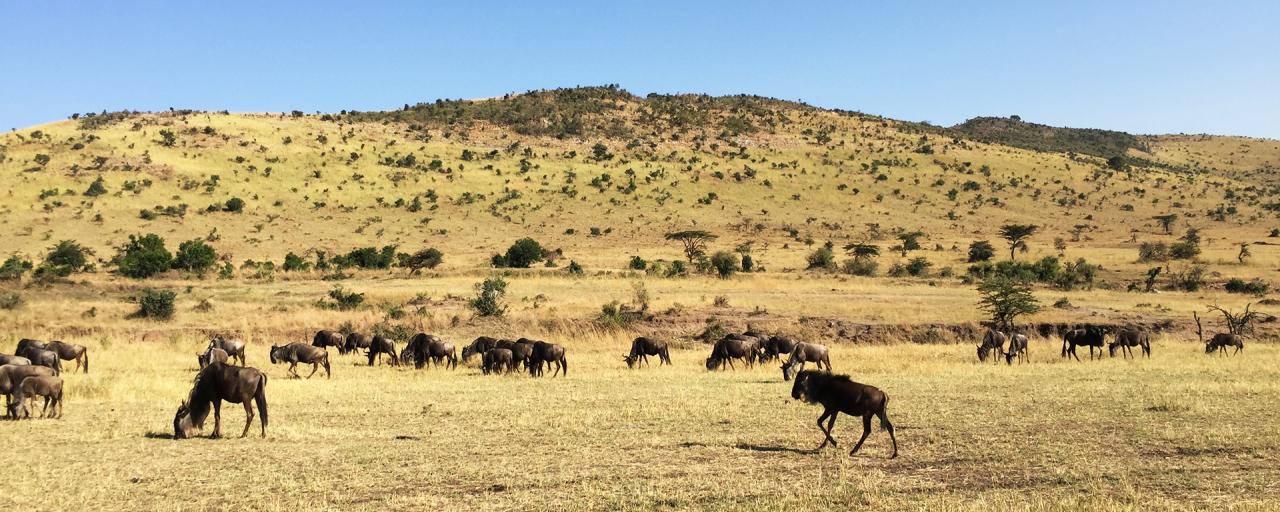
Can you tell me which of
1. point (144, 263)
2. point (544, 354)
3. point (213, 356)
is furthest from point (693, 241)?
point (213, 356)

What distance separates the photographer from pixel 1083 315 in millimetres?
40531

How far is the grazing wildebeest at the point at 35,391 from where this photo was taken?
663 inches

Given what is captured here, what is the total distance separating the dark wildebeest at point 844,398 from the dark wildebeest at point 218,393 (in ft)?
29.7

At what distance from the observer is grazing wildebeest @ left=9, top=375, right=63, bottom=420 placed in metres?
16.8

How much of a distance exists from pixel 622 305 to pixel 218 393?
26.1 meters

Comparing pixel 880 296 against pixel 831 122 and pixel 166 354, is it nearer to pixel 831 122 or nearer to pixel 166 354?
pixel 166 354

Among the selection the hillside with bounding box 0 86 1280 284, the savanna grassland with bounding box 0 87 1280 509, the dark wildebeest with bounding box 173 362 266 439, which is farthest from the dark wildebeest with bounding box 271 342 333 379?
the hillside with bounding box 0 86 1280 284

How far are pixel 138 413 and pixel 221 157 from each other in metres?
91.7

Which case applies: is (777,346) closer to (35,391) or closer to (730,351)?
(730,351)

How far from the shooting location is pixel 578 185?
102 metres

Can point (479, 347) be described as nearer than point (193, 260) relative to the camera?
Yes

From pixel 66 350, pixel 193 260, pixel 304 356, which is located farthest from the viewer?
pixel 193 260

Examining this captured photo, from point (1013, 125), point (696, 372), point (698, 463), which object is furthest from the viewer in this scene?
point (1013, 125)

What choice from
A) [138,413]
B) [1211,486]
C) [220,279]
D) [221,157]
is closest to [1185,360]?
[1211,486]
